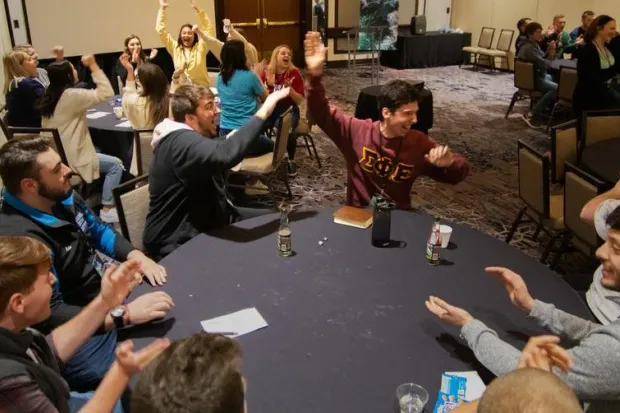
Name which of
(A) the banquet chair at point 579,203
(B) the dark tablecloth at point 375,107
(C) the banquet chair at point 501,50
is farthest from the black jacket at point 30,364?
(C) the banquet chair at point 501,50

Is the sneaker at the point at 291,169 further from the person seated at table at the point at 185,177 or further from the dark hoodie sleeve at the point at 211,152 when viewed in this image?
the dark hoodie sleeve at the point at 211,152

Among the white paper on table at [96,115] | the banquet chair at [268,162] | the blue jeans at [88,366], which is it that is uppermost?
the white paper on table at [96,115]

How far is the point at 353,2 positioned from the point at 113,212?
966 cm

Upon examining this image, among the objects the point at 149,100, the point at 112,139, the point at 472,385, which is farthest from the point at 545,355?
the point at 112,139

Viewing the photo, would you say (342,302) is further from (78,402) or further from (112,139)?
(112,139)

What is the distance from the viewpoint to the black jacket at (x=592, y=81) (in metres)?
6.00

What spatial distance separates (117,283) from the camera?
6.72 ft

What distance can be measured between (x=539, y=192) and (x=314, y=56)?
1760 mm

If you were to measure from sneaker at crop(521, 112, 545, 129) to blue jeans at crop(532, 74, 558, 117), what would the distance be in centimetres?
12

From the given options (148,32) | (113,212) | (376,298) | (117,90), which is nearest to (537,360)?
(376,298)

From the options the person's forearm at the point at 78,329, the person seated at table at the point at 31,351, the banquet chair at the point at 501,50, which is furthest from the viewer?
the banquet chair at the point at 501,50

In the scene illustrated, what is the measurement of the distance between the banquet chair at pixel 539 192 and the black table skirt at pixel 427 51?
373 inches

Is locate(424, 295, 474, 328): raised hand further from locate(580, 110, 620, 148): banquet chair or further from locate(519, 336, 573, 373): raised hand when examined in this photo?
locate(580, 110, 620, 148): banquet chair

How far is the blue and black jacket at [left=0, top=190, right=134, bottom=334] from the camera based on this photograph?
2269 mm
